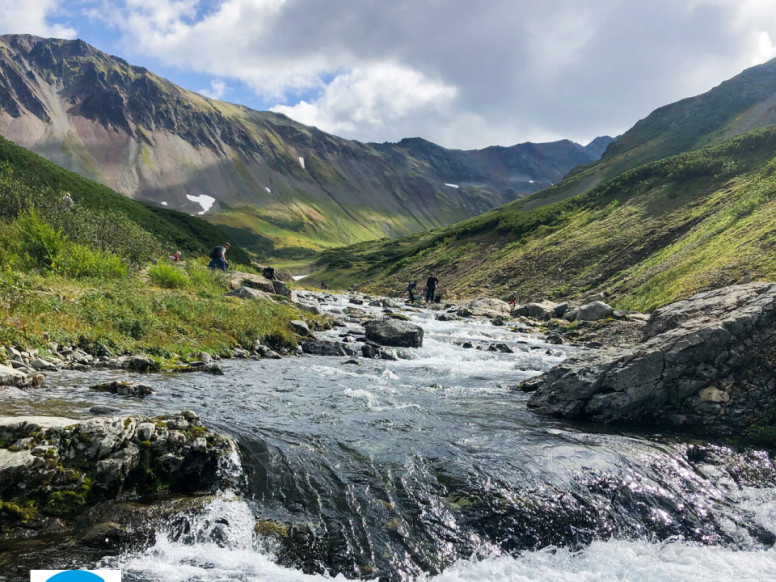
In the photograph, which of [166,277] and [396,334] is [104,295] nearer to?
[166,277]

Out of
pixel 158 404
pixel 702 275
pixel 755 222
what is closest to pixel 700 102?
pixel 755 222

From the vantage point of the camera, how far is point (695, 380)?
11.9 meters

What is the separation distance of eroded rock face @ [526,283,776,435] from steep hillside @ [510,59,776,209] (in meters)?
121

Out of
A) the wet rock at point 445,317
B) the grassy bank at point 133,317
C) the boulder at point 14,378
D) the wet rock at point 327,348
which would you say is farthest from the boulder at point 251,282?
the boulder at point 14,378

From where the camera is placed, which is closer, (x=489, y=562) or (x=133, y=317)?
(x=489, y=562)

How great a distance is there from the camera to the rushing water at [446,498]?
6.20 metres

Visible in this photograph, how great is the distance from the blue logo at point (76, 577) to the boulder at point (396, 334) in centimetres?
2014

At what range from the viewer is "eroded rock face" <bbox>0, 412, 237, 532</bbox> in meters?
5.86

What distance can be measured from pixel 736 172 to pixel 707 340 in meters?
61.1

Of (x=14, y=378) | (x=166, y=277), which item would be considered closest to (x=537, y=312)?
(x=166, y=277)

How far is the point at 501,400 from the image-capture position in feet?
47.9

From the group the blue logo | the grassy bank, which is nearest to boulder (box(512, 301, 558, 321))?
the grassy bank

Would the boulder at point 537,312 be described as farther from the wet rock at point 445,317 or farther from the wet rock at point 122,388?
the wet rock at point 122,388

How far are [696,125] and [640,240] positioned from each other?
11471 centimetres
